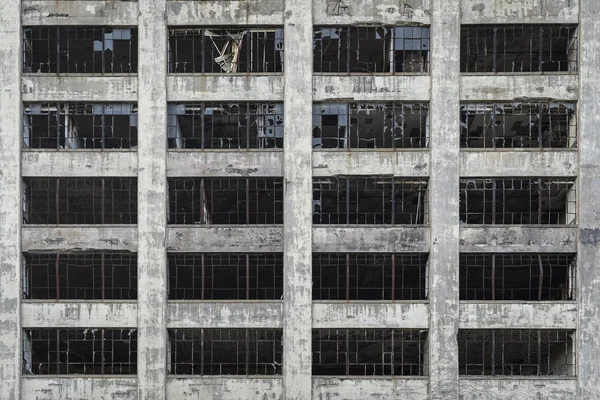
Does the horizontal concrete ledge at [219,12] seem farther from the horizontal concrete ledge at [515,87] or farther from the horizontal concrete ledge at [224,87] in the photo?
the horizontal concrete ledge at [515,87]

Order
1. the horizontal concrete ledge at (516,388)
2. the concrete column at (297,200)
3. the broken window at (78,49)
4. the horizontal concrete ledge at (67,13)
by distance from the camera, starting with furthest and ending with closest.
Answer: the broken window at (78,49), the horizontal concrete ledge at (67,13), the concrete column at (297,200), the horizontal concrete ledge at (516,388)

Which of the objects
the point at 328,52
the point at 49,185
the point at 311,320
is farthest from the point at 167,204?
the point at 328,52

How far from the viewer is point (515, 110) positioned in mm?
23812

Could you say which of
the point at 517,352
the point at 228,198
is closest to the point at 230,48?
the point at 228,198

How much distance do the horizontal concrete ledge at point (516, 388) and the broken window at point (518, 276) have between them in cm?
284

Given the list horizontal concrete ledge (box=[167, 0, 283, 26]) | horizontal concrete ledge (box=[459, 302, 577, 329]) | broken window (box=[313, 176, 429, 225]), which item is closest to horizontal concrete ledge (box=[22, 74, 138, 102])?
horizontal concrete ledge (box=[167, 0, 283, 26])

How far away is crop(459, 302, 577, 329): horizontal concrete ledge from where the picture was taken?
2289 centimetres

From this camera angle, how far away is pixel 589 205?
23125 mm

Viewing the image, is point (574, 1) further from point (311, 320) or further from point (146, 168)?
point (146, 168)

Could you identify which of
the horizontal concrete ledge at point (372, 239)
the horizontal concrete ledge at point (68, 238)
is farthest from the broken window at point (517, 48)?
the horizontal concrete ledge at point (68, 238)

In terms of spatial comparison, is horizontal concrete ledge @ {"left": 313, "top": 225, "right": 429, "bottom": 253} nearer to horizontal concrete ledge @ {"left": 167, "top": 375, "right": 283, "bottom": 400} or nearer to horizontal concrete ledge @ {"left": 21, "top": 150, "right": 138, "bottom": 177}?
horizontal concrete ledge @ {"left": 167, "top": 375, "right": 283, "bottom": 400}

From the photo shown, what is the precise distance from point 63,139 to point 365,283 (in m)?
12.2

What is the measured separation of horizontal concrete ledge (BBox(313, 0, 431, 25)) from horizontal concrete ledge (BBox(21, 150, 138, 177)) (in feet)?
27.8

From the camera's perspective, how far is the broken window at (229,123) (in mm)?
23719
